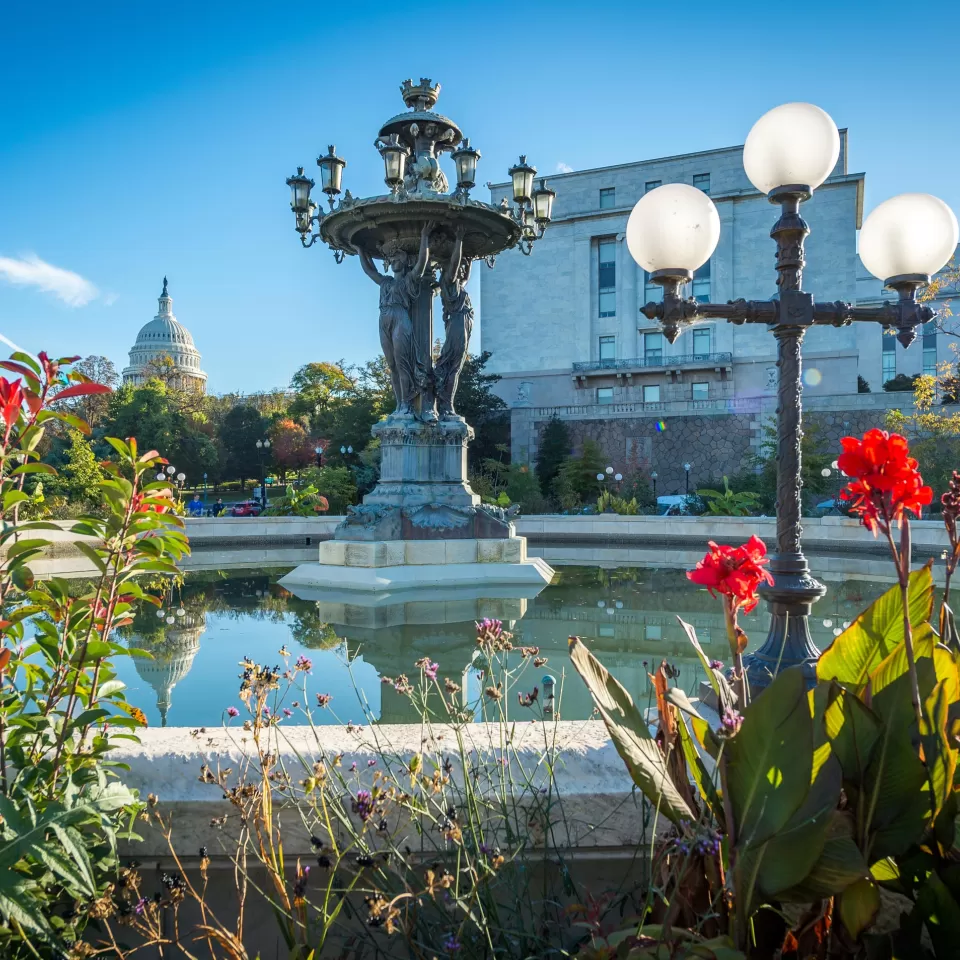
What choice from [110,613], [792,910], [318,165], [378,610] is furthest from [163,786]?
[318,165]

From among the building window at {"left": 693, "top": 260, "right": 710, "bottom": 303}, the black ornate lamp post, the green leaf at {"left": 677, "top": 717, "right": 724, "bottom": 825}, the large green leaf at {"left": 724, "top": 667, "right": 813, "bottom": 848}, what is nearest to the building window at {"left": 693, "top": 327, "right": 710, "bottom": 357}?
the building window at {"left": 693, "top": 260, "right": 710, "bottom": 303}

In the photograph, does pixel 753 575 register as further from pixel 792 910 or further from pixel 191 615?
pixel 191 615

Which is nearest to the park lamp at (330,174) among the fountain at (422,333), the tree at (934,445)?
the fountain at (422,333)

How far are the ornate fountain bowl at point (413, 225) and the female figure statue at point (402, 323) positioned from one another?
0.78 feet

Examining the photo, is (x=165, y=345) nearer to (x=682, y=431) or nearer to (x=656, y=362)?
(x=656, y=362)

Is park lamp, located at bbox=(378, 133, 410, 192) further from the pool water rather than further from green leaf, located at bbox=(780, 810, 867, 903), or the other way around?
green leaf, located at bbox=(780, 810, 867, 903)

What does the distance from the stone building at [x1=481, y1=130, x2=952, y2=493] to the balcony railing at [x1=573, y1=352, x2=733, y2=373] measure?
0.07 m

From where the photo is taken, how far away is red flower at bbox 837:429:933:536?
151cm

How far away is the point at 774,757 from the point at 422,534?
9522mm

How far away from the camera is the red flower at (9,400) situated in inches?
64.2

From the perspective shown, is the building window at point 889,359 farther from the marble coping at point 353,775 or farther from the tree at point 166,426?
the marble coping at point 353,775

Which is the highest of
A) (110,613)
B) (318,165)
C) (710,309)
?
(318,165)

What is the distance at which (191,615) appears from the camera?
7.78m

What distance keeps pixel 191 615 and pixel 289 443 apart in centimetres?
3883
